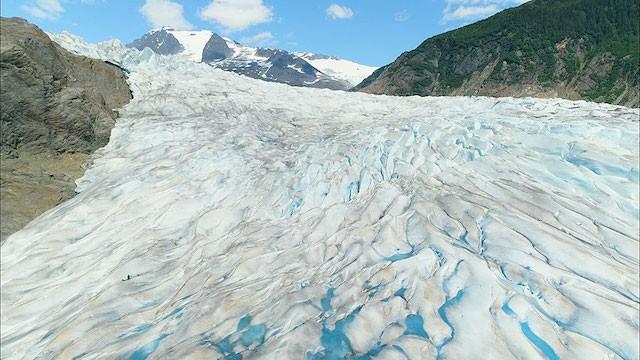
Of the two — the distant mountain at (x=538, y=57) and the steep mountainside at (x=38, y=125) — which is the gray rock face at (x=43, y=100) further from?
the distant mountain at (x=538, y=57)

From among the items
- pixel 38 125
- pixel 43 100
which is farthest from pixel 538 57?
pixel 38 125

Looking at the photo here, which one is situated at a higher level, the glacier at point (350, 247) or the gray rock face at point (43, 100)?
the gray rock face at point (43, 100)

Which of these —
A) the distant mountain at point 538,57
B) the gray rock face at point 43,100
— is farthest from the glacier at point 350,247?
the distant mountain at point 538,57

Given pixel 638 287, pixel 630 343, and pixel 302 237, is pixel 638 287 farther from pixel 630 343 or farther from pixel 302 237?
pixel 302 237

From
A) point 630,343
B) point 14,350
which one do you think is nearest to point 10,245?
point 14,350

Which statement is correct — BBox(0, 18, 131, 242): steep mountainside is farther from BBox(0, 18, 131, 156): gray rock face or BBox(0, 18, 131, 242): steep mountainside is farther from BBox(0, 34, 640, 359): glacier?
BBox(0, 34, 640, 359): glacier
